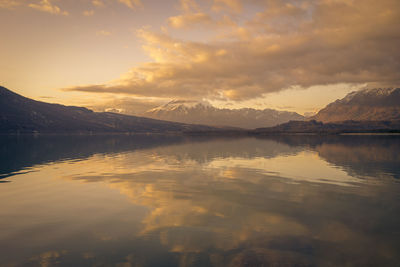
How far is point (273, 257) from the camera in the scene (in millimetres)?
13984

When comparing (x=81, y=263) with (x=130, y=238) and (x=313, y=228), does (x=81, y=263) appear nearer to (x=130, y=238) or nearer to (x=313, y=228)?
(x=130, y=238)

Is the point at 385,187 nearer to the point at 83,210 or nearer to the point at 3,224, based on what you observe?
the point at 83,210

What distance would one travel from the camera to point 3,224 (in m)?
18.8

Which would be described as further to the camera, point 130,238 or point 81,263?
point 130,238

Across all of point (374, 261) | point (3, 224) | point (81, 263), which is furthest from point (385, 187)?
point (3, 224)

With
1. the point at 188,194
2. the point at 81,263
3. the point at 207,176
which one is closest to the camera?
the point at 81,263

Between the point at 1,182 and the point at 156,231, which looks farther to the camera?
the point at 1,182

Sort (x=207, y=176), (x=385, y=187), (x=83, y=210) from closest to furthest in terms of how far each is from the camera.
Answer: (x=83, y=210)
(x=385, y=187)
(x=207, y=176)

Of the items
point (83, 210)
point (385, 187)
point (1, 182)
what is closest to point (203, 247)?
point (83, 210)

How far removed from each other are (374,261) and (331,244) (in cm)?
241

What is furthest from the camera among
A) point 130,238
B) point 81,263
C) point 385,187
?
point 385,187

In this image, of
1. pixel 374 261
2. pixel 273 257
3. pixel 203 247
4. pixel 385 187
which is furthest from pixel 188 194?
pixel 385 187

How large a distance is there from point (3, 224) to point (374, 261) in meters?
24.6

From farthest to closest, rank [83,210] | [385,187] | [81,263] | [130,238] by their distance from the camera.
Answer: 1. [385,187]
2. [83,210]
3. [130,238]
4. [81,263]
